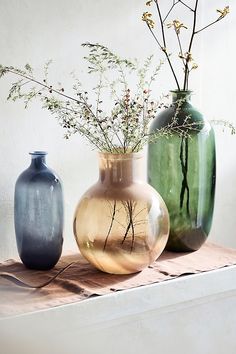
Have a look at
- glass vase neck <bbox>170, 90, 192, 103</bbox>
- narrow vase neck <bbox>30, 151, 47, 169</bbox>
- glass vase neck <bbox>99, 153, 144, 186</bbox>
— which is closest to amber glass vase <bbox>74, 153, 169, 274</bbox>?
glass vase neck <bbox>99, 153, 144, 186</bbox>

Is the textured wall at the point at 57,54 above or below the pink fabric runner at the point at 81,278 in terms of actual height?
above

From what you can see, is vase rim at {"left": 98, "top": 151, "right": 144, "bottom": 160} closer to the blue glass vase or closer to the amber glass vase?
the amber glass vase

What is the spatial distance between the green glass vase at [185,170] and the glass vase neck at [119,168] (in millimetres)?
166

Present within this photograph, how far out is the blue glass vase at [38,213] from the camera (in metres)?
1.66

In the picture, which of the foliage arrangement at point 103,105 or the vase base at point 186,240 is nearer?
the foliage arrangement at point 103,105

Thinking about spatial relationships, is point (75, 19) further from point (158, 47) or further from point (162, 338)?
point (162, 338)

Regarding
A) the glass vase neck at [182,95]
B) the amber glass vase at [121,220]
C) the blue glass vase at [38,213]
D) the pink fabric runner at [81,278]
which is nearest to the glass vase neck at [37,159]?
the blue glass vase at [38,213]

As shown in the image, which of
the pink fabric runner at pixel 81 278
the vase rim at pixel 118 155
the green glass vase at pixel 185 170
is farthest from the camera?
the green glass vase at pixel 185 170

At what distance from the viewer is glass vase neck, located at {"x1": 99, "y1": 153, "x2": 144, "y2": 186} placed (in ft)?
5.36

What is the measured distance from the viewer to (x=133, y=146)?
1.66 m

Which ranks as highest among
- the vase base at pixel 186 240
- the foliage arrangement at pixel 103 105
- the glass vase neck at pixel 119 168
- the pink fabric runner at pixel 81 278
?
the foliage arrangement at pixel 103 105

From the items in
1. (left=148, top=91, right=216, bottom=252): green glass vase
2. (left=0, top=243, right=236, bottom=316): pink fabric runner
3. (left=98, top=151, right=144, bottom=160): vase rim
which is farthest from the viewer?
(left=148, top=91, right=216, bottom=252): green glass vase

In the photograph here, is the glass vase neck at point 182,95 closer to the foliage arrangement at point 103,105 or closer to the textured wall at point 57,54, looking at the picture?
the foliage arrangement at point 103,105

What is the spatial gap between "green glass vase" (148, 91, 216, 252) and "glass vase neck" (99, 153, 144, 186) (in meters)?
0.17
